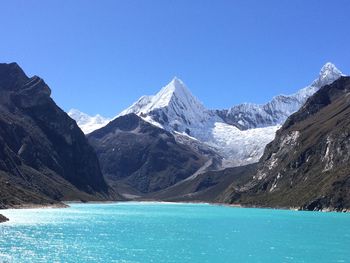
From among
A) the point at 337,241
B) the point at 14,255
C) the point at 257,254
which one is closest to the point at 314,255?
the point at 257,254

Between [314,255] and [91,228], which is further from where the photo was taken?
[91,228]

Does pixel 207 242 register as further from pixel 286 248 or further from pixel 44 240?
pixel 44 240

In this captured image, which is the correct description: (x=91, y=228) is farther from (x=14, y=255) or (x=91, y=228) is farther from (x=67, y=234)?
(x=14, y=255)

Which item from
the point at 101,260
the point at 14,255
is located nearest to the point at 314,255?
the point at 101,260

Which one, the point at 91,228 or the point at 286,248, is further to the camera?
the point at 91,228

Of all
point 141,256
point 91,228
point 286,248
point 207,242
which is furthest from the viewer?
point 91,228

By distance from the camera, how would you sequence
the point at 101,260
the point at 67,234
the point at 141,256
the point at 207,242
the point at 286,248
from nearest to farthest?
the point at 101,260 → the point at 141,256 → the point at 286,248 → the point at 207,242 → the point at 67,234

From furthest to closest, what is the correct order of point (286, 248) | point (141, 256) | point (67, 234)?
point (67, 234) < point (286, 248) < point (141, 256)

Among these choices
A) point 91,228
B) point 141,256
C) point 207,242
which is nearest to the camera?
point 141,256
